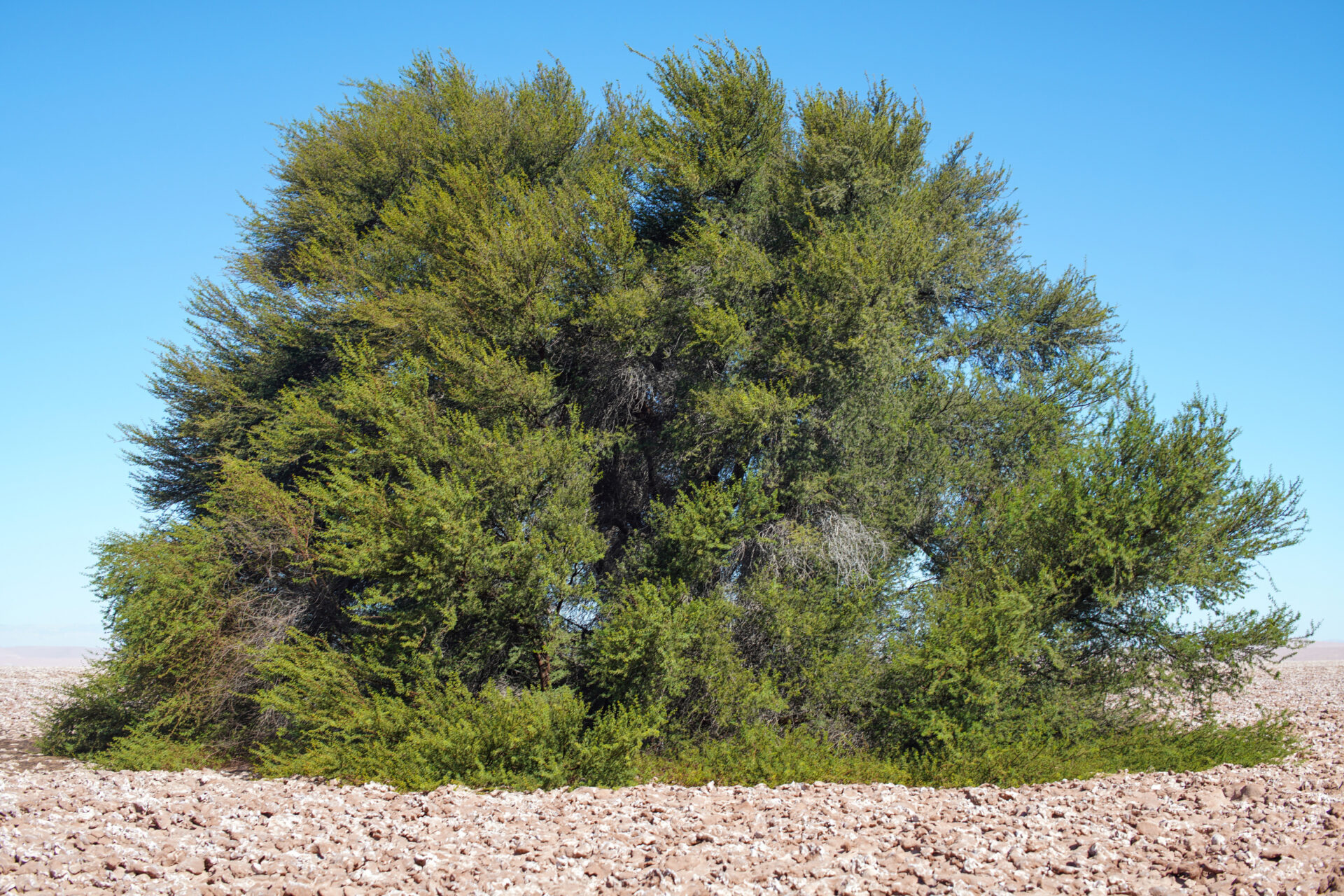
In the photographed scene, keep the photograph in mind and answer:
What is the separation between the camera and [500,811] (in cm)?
873

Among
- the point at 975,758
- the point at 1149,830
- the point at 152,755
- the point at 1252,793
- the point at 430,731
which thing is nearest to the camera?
the point at 1149,830

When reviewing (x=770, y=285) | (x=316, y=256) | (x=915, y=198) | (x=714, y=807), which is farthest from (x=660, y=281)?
(x=714, y=807)

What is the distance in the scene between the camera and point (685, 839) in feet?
24.8

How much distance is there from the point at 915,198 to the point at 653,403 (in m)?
6.66

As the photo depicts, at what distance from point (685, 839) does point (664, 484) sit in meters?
9.15

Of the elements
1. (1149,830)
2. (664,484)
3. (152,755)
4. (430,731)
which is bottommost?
(152,755)

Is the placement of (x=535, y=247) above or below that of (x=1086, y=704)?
above

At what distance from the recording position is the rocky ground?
651cm

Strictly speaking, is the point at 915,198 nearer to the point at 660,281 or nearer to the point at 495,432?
the point at 660,281

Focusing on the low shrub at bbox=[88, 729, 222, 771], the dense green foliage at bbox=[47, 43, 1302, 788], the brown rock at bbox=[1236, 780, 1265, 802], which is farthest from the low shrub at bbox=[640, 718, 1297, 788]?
the low shrub at bbox=[88, 729, 222, 771]

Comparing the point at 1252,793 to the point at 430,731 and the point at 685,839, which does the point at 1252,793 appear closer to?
the point at 685,839

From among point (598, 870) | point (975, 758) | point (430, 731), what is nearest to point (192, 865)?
point (598, 870)

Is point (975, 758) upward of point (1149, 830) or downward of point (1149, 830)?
upward

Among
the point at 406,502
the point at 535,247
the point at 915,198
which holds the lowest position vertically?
the point at 406,502
